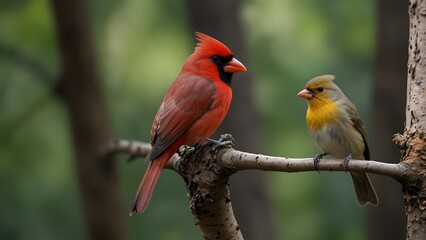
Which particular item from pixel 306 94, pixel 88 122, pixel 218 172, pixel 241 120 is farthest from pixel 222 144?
pixel 241 120

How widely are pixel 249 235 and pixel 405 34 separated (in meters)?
2.29

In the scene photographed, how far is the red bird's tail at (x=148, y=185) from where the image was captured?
402cm

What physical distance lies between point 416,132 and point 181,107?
4.99 ft

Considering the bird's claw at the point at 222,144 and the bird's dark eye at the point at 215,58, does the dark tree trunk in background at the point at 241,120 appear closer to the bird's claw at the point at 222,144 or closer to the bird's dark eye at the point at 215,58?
the bird's dark eye at the point at 215,58

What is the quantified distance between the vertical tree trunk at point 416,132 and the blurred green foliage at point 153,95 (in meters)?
4.21

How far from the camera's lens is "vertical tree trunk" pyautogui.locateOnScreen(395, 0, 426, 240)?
140 inches

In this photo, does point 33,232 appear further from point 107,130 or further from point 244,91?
point 244,91

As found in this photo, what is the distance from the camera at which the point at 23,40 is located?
8430 mm

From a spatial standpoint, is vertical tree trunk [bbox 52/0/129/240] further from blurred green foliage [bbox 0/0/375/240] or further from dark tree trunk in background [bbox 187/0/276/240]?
dark tree trunk in background [bbox 187/0/276/240]

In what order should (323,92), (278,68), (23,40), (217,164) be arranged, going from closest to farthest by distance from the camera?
(217,164) → (323,92) → (23,40) → (278,68)

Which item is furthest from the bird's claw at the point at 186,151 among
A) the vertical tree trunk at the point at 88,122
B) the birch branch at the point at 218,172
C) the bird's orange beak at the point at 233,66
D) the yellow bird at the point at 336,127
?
the vertical tree trunk at the point at 88,122

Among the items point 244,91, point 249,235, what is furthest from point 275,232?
point 244,91

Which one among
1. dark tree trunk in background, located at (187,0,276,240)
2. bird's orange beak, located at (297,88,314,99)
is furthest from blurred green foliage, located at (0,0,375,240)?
bird's orange beak, located at (297,88,314,99)

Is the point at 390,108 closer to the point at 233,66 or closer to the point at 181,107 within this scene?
the point at 233,66
